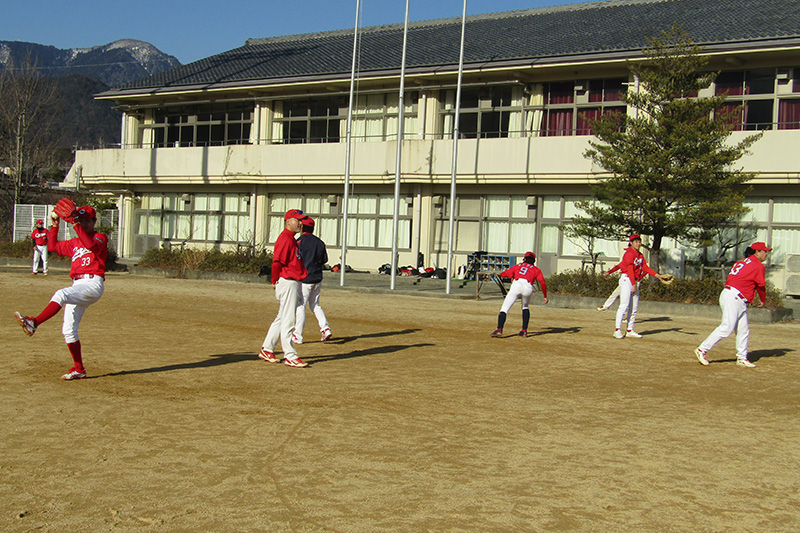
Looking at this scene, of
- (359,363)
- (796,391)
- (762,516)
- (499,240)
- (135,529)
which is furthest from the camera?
(499,240)

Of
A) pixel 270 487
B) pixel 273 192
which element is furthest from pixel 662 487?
pixel 273 192

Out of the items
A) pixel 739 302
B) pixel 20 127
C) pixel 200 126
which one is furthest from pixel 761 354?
pixel 20 127

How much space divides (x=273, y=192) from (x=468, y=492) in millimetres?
31815

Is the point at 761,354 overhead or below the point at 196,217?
below

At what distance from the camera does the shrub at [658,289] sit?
20.3 meters

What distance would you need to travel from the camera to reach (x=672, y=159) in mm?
22047

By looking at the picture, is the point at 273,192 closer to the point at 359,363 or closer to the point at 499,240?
the point at 499,240

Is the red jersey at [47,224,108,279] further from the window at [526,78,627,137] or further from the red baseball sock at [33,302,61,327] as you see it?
the window at [526,78,627,137]

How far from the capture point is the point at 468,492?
5.36 metres

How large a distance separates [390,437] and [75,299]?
396cm

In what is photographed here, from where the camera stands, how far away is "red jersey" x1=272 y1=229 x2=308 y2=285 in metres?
10.1

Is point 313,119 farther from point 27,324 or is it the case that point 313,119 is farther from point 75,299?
point 27,324

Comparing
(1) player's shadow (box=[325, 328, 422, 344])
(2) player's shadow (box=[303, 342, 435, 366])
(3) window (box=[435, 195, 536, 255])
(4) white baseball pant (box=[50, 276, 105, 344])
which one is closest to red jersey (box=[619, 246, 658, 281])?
(1) player's shadow (box=[325, 328, 422, 344])

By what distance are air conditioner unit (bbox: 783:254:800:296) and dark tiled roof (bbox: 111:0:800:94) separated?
22.1 feet
